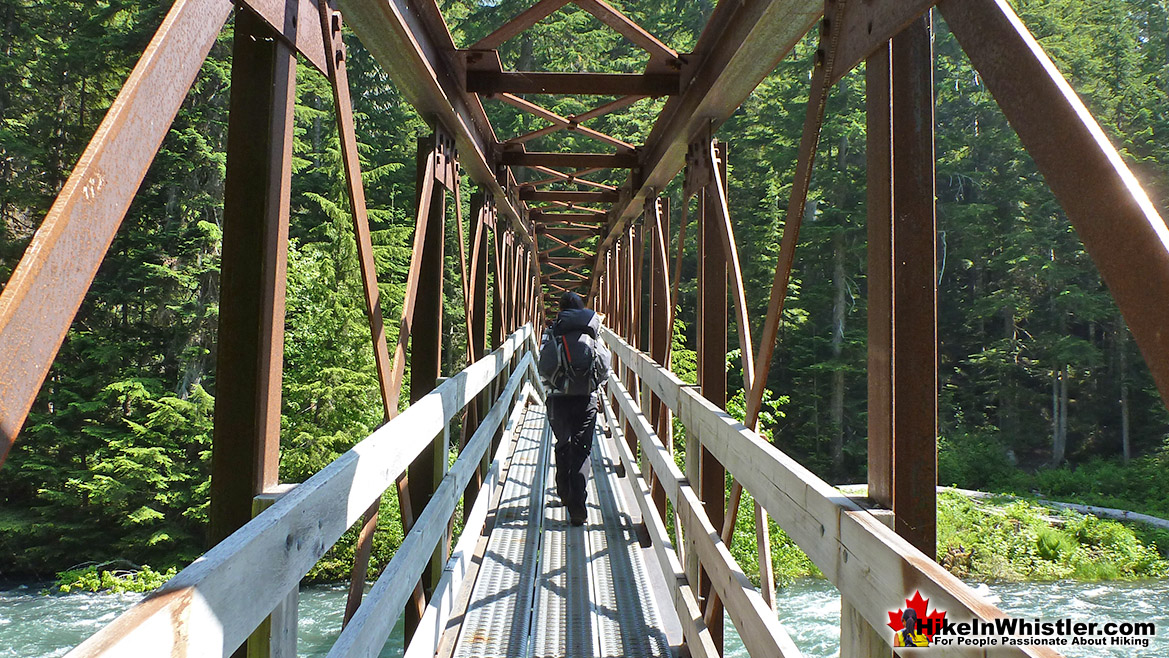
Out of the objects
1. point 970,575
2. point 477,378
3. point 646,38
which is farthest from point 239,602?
point 970,575

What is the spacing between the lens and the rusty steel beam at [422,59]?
278 cm

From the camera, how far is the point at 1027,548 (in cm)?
1641

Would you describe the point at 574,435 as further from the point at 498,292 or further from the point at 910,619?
the point at 910,619

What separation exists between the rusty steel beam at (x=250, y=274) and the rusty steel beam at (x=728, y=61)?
5.50 feet

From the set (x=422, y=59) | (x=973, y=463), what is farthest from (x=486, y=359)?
(x=973, y=463)

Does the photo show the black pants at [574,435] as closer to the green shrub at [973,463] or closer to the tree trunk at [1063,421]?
the green shrub at [973,463]

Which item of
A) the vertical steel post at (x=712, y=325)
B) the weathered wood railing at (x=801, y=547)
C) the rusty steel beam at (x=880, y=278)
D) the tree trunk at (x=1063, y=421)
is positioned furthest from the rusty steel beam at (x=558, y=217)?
the tree trunk at (x=1063, y=421)

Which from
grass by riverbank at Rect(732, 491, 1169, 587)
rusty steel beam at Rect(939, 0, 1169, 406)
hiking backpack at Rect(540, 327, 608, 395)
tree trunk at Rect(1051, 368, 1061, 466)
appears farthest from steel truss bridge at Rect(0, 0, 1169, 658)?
tree trunk at Rect(1051, 368, 1061, 466)

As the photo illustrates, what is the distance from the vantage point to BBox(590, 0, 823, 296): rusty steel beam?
2799 millimetres

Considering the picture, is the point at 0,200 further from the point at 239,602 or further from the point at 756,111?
the point at 756,111

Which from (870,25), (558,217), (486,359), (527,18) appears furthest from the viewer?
(558,217)

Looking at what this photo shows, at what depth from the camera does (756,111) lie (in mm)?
29438

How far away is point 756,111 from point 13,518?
2548cm

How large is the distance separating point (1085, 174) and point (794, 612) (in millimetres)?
14372
